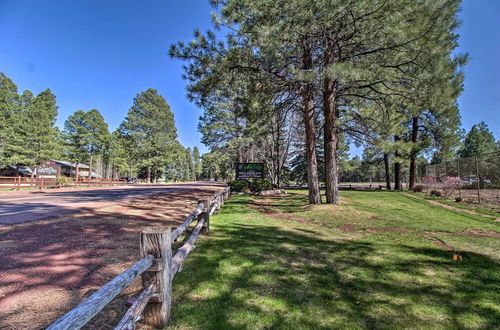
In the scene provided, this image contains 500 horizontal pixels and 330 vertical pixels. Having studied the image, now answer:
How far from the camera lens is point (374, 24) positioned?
22.2ft

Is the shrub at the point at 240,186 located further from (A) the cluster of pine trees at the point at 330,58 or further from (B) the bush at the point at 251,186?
(A) the cluster of pine trees at the point at 330,58

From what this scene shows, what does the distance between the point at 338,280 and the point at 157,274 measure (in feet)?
7.93

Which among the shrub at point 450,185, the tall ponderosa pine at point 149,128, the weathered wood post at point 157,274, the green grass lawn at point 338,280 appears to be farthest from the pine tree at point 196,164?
the weathered wood post at point 157,274

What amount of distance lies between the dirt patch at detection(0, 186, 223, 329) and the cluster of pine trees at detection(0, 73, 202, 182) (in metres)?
28.3

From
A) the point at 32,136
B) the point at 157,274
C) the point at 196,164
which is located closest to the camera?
the point at 157,274

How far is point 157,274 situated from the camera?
2.27 metres

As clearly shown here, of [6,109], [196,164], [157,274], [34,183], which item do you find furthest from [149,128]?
[196,164]

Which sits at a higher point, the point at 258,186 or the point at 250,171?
the point at 250,171

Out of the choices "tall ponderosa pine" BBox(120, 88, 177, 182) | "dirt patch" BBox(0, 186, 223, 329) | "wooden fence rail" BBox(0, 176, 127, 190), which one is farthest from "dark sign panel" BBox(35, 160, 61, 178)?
"dirt patch" BBox(0, 186, 223, 329)

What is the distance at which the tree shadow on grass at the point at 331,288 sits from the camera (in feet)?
8.03

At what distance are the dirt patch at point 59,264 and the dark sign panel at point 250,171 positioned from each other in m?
12.6

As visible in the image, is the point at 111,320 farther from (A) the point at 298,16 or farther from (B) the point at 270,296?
(A) the point at 298,16

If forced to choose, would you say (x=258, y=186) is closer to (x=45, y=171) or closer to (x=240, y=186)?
(x=240, y=186)

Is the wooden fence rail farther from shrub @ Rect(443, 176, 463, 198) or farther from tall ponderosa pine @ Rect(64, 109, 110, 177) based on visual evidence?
shrub @ Rect(443, 176, 463, 198)
